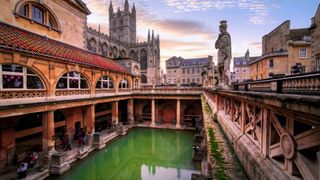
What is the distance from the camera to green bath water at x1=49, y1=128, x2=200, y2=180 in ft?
41.7

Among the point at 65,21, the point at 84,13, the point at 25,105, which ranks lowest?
the point at 25,105

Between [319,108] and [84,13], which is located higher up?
[84,13]

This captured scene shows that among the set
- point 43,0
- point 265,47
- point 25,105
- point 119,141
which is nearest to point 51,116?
point 25,105

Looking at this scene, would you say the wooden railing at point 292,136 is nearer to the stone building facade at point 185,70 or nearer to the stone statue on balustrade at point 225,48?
the stone statue on balustrade at point 225,48

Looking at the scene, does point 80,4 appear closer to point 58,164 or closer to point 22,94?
point 22,94

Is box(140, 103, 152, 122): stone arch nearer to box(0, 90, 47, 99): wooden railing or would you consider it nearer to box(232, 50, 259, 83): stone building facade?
box(0, 90, 47, 99): wooden railing

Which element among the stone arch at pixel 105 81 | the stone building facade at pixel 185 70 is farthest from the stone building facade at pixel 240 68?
the stone arch at pixel 105 81

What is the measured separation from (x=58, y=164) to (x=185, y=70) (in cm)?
6780

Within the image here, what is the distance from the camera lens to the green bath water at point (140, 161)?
41.7 ft

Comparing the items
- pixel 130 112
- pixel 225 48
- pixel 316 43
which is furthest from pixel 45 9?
pixel 316 43

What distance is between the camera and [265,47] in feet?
120

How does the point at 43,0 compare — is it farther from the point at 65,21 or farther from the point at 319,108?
the point at 319,108

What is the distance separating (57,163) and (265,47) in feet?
135

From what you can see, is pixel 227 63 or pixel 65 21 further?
pixel 65 21
